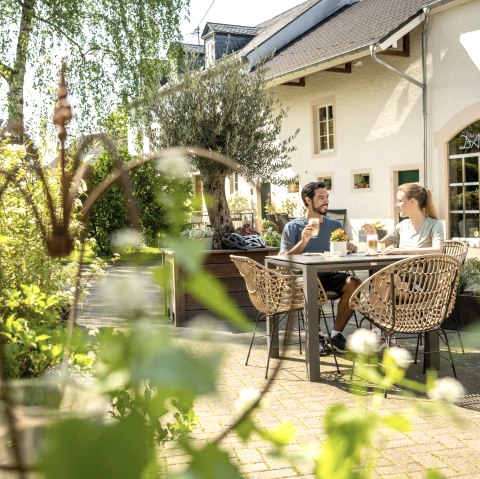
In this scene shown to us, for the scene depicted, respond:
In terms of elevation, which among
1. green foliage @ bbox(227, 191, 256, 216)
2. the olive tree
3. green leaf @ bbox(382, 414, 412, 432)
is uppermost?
the olive tree

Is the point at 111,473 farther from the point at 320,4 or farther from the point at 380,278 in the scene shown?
the point at 320,4

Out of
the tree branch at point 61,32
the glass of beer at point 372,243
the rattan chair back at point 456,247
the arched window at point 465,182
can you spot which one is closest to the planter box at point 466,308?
the rattan chair back at point 456,247

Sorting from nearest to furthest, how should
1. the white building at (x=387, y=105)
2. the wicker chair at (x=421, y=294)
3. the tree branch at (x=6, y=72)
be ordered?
the wicker chair at (x=421, y=294) → the tree branch at (x=6, y=72) → the white building at (x=387, y=105)

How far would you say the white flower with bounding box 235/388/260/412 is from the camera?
0.43 meters

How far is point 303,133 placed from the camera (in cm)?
1739

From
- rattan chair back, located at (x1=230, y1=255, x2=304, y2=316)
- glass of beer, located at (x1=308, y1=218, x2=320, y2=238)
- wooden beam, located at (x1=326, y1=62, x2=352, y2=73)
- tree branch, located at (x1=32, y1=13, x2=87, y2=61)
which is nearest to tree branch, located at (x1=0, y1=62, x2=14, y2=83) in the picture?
tree branch, located at (x1=32, y1=13, x2=87, y2=61)

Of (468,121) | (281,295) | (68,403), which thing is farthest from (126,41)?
(68,403)

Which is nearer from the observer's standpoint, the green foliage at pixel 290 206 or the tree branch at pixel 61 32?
the tree branch at pixel 61 32

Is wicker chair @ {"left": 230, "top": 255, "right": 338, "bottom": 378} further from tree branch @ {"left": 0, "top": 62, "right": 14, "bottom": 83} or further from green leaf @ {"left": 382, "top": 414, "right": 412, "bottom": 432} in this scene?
tree branch @ {"left": 0, "top": 62, "right": 14, "bottom": 83}

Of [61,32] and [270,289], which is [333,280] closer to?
[270,289]

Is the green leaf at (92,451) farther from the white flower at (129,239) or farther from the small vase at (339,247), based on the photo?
the small vase at (339,247)

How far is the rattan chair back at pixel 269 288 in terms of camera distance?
511 centimetres

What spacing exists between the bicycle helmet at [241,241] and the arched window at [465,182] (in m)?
6.43

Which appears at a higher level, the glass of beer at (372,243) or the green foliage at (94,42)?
the green foliage at (94,42)
